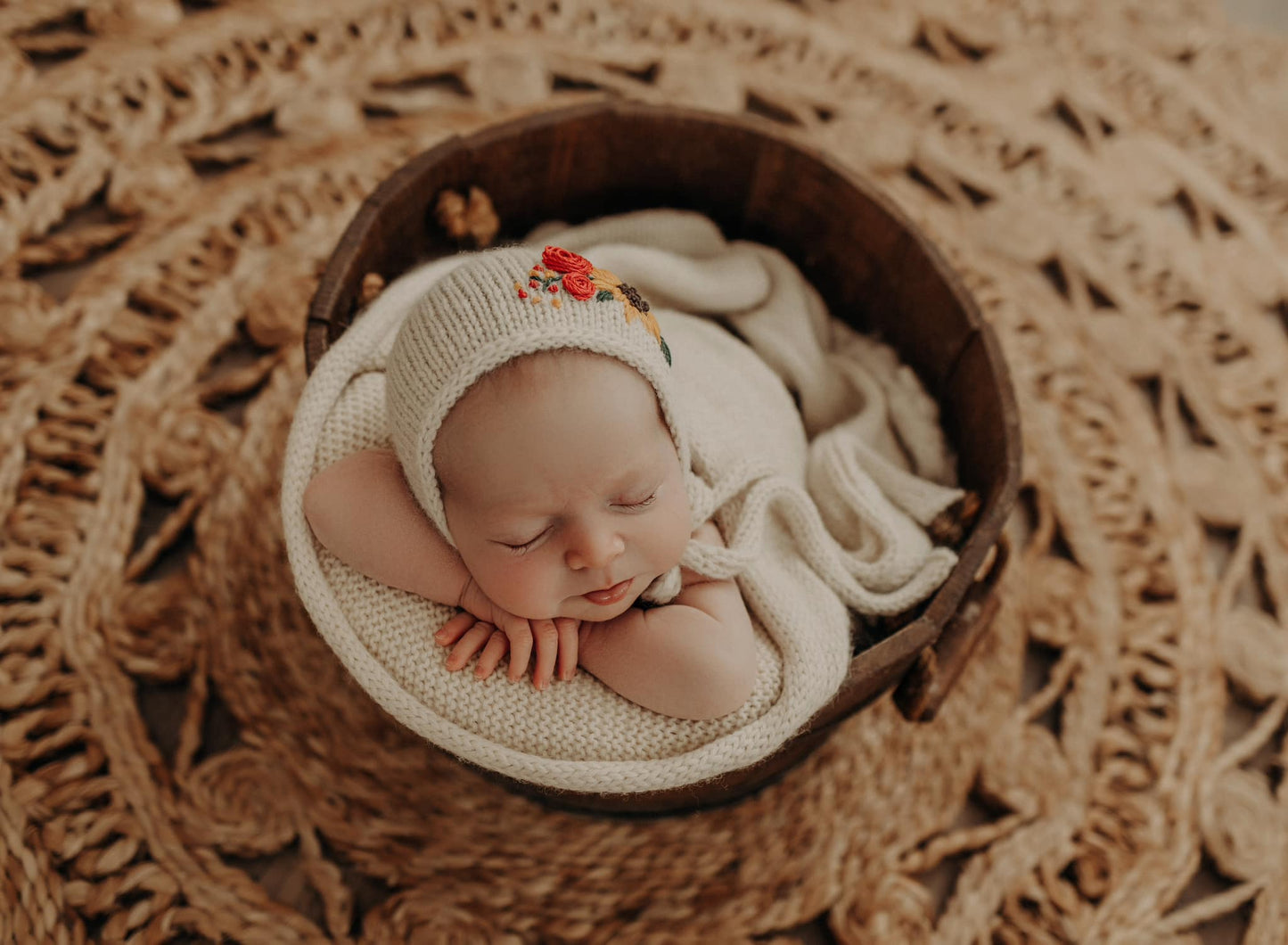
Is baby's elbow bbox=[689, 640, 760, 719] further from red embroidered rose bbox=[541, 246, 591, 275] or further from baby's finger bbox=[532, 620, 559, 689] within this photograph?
red embroidered rose bbox=[541, 246, 591, 275]

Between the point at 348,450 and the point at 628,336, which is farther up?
the point at 628,336

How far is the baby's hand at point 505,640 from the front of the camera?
0.83 metres

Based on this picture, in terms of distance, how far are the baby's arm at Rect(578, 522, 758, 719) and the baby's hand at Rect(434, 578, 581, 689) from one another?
0.03m

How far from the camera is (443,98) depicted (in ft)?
4.99

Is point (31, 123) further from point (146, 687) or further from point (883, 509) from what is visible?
point (883, 509)

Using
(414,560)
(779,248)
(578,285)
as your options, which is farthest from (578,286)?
(779,248)

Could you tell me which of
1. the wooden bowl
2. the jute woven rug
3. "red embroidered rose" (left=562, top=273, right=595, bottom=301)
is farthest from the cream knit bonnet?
the jute woven rug

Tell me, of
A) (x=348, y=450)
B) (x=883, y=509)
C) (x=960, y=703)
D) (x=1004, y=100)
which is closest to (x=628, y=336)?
(x=348, y=450)

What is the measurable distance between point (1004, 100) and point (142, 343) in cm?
143

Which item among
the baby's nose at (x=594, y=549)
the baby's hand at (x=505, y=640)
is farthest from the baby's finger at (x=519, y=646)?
the baby's nose at (x=594, y=549)

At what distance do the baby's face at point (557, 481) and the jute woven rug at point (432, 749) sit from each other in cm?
41

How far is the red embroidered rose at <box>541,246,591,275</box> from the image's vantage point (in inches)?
30.8

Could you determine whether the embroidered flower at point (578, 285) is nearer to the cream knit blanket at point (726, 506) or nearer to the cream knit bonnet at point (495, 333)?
the cream knit bonnet at point (495, 333)

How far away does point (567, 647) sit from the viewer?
0.85 meters
